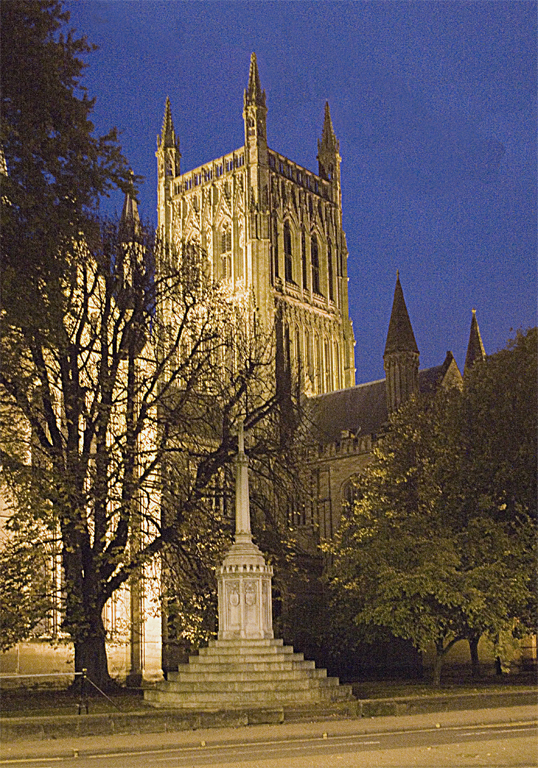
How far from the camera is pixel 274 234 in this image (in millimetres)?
85312

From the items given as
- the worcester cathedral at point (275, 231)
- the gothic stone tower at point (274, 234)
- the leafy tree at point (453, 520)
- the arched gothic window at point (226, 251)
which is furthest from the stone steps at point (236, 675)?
the arched gothic window at point (226, 251)

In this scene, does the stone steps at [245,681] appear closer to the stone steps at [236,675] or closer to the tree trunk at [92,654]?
the stone steps at [236,675]

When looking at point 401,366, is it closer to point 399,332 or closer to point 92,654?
point 399,332

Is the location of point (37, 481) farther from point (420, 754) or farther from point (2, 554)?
point (420, 754)

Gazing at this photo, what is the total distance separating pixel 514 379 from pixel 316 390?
4937 centimetres

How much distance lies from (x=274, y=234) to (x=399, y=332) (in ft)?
98.3

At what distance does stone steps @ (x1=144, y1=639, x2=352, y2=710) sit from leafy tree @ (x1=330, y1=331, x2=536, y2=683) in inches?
244

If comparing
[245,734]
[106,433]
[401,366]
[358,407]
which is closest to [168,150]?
[358,407]

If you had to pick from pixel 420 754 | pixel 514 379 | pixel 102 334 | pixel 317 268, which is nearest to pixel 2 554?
pixel 102 334

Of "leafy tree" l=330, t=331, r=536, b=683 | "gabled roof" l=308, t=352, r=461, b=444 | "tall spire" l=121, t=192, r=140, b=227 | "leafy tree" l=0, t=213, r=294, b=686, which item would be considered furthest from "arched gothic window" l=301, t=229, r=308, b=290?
"leafy tree" l=0, t=213, r=294, b=686

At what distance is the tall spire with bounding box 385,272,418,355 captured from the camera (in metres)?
57.4

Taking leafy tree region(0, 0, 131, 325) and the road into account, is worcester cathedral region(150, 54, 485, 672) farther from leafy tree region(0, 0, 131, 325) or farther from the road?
the road

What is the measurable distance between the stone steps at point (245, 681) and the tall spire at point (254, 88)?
73.6 metres

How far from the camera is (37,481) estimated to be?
20.1m
